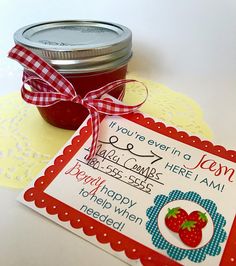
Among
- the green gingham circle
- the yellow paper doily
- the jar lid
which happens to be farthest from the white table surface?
the green gingham circle

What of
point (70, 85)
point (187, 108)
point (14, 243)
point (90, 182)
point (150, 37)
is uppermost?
point (150, 37)

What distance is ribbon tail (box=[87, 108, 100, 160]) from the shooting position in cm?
45

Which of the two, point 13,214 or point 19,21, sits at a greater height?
point 19,21

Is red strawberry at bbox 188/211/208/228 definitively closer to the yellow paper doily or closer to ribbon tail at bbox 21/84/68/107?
the yellow paper doily

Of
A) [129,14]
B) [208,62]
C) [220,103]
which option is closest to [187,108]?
[220,103]

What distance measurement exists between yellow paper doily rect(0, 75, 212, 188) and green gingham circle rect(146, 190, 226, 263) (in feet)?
0.35

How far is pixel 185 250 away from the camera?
0.36 meters

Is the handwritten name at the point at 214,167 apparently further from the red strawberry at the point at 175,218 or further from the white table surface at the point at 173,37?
the white table surface at the point at 173,37

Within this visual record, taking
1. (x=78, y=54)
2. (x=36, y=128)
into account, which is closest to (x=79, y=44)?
(x=78, y=54)

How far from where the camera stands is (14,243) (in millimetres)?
388

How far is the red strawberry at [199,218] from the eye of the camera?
1.23 feet

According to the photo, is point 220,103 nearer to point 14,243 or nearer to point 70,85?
point 70,85

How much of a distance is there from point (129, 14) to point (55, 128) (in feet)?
1.27

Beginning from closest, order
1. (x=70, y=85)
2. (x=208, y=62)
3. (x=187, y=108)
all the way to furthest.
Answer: (x=70, y=85) < (x=187, y=108) < (x=208, y=62)
